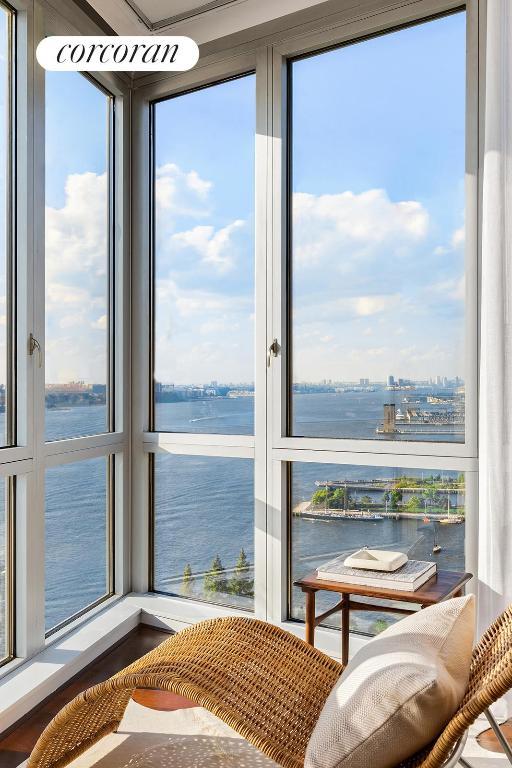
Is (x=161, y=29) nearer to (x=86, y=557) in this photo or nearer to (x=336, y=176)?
(x=336, y=176)

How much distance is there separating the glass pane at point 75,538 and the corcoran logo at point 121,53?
1.59 metres

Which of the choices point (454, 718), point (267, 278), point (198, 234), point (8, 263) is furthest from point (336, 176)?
point (454, 718)

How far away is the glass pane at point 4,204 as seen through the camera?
8.25ft

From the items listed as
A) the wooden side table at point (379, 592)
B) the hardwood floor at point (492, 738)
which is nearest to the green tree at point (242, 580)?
the wooden side table at point (379, 592)

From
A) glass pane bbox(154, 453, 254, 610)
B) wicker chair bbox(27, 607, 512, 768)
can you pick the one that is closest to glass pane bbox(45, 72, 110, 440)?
glass pane bbox(154, 453, 254, 610)

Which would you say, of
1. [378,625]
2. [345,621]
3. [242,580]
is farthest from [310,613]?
[242,580]

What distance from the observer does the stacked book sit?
2141 mm

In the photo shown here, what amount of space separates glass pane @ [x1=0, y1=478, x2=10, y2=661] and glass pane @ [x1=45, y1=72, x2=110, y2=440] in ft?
1.21

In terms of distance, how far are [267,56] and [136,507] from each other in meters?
2.23

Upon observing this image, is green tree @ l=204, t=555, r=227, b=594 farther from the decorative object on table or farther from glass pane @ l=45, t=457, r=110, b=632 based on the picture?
the decorative object on table

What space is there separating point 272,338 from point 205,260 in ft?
1.81

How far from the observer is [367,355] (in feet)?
9.16

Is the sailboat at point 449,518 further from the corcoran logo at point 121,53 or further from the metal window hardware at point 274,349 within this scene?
the corcoran logo at point 121,53

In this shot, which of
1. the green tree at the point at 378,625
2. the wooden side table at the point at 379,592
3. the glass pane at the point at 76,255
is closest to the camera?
the wooden side table at the point at 379,592
